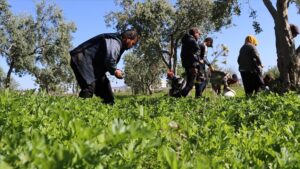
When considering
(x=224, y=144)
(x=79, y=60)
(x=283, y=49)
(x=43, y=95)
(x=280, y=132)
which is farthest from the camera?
(x=283, y=49)

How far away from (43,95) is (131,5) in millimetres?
51295

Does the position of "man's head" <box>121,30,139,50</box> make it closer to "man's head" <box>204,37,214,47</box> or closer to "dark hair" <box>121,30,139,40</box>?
"dark hair" <box>121,30,139,40</box>

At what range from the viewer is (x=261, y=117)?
15.4ft

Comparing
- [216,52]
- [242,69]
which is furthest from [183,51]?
[216,52]

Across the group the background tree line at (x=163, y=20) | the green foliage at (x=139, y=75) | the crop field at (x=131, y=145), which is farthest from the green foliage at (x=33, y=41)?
the crop field at (x=131, y=145)

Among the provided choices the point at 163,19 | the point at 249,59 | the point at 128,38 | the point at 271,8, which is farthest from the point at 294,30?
the point at 163,19

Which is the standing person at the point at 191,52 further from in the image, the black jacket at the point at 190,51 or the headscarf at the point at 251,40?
the headscarf at the point at 251,40

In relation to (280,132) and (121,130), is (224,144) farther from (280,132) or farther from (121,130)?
(121,130)

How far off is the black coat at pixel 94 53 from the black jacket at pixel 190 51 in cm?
376

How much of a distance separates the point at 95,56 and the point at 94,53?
0.21ft

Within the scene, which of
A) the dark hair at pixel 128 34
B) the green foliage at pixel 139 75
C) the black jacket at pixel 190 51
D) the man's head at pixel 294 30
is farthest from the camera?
the green foliage at pixel 139 75

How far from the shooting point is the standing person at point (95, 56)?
825 cm

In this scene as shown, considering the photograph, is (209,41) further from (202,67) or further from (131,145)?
(131,145)

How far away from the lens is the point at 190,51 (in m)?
11.9
